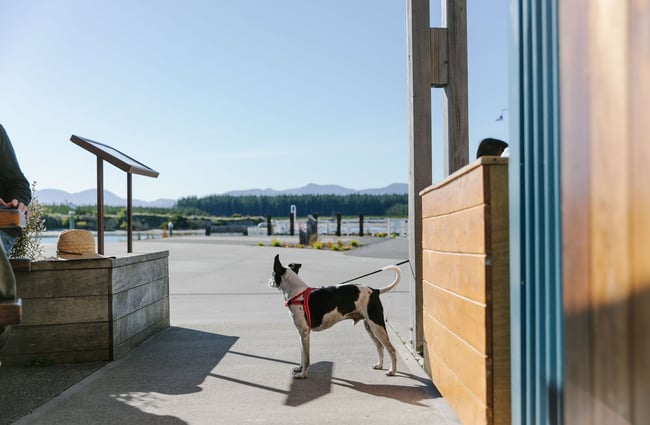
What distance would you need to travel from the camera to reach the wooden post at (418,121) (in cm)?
535

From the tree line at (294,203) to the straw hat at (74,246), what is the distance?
79.1m

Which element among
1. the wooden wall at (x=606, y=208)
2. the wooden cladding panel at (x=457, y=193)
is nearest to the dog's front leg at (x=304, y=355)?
the wooden cladding panel at (x=457, y=193)

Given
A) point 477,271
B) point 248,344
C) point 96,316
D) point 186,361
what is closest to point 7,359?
point 96,316

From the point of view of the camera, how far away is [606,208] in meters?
1.76

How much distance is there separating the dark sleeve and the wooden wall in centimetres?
381

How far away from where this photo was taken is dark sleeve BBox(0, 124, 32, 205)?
421 cm

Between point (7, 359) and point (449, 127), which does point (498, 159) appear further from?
point (7, 359)

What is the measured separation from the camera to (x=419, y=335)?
215 inches

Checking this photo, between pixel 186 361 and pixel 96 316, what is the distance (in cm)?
91

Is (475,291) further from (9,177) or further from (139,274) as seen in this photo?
(139,274)

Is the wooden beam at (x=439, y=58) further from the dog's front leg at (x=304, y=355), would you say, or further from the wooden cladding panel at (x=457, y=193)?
the dog's front leg at (x=304, y=355)

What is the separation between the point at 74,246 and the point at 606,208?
471 cm

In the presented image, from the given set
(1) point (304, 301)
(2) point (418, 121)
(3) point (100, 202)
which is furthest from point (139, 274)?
(2) point (418, 121)

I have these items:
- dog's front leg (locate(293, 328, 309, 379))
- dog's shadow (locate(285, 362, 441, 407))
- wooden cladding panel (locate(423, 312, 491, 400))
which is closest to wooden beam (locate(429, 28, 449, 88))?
wooden cladding panel (locate(423, 312, 491, 400))
